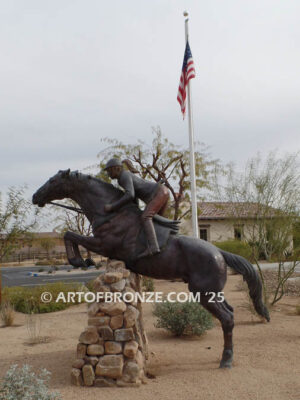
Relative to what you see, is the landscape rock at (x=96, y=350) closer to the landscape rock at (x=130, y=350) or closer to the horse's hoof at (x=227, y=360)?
the landscape rock at (x=130, y=350)

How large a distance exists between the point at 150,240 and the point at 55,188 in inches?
62.8

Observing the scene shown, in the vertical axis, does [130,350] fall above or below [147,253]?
below

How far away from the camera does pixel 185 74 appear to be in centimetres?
1173

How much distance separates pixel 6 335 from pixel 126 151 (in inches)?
479

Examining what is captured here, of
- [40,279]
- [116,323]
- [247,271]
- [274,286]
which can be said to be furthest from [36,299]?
[40,279]

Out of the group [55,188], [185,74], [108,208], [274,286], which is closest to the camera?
[108,208]

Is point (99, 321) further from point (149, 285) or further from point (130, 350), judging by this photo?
point (149, 285)

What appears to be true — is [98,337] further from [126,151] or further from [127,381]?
[126,151]

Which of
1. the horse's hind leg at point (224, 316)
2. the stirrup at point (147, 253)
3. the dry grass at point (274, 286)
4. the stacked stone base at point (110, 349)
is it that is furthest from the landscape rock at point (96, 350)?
the dry grass at point (274, 286)

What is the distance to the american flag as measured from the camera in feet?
37.9

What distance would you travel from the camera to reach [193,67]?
11.6 meters

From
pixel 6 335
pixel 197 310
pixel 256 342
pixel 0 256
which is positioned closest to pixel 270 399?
pixel 256 342

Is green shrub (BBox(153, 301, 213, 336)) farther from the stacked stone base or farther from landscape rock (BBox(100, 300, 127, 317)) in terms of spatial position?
landscape rock (BBox(100, 300, 127, 317))

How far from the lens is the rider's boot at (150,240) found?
16.1 ft
